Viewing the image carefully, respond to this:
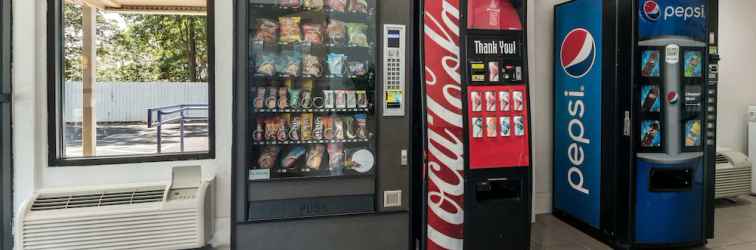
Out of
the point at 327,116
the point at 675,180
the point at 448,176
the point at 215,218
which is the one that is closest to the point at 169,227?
the point at 215,218

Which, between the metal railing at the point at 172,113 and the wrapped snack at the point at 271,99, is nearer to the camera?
the wrapped snack at the point at 271,99

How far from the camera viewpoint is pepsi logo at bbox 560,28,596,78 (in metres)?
3.22

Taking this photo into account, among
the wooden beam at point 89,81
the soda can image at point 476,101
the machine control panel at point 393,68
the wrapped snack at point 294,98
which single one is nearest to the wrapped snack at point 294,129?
the wrapped snack at point 294,98

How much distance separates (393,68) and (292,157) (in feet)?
2.76

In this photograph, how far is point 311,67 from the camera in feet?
8.28

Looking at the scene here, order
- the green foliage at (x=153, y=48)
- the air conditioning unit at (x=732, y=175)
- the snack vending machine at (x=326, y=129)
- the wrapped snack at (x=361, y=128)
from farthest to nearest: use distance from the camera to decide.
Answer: the air conditioning unit at (x=732, y=175) < the green foliage at (x=153, y=48) < the wrapped snack at (x=361, y=128) < the snack vending machine at (x=326, y=129)

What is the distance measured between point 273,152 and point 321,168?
314 mm

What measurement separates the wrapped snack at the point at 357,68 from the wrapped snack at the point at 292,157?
581mm

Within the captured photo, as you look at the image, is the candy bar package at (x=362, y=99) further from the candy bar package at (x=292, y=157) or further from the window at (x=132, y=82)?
the window at (x=132, y=82)

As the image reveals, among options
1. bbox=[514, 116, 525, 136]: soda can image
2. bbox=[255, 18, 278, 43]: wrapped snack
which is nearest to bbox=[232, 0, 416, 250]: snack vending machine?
bbox=[255, 18, 278, 43]: wrapped snack

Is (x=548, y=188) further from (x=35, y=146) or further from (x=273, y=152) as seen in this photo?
(x=35, y=146)

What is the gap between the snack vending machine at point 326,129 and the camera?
7.86 feet

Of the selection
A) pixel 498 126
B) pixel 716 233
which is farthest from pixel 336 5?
pixel 716 233

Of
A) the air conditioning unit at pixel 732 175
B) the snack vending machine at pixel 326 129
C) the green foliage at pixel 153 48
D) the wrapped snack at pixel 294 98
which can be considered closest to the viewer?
the snack vending machine at pixel 326 129
